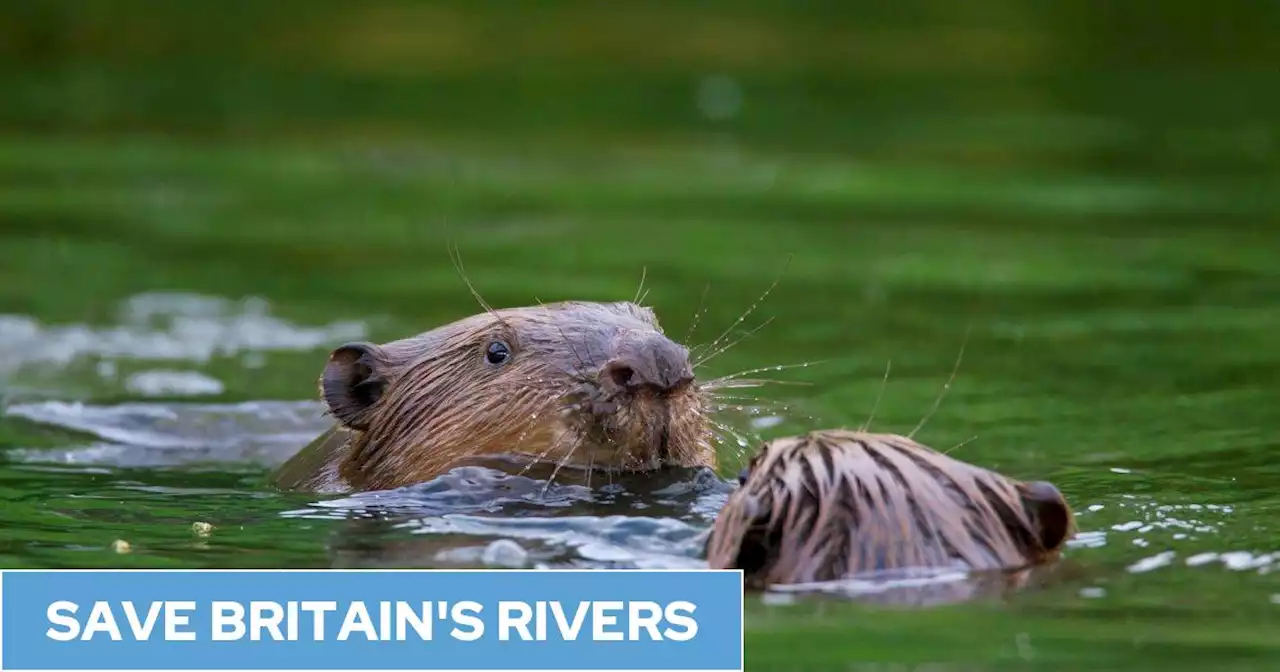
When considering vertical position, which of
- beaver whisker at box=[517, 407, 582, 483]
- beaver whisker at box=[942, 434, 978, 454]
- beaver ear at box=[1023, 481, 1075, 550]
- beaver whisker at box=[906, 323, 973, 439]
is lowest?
beaver ear at box=[1023, 481, 1075, 550]

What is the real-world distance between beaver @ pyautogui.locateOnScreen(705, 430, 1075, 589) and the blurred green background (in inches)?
7.5

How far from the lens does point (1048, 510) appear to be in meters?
5.43

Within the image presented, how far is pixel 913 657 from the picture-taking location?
4633 mm

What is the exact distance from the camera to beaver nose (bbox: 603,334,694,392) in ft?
20.5

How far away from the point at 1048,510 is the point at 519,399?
72.3 inches

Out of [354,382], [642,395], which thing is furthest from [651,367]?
[354,382]

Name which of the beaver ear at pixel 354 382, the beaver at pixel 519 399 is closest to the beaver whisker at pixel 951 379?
the beaver at pixel 519 399

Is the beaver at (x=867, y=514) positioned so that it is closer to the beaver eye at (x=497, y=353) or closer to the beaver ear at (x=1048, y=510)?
the beaver ear at (x=1048, y=510)

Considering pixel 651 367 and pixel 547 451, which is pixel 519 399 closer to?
pixel 547 451

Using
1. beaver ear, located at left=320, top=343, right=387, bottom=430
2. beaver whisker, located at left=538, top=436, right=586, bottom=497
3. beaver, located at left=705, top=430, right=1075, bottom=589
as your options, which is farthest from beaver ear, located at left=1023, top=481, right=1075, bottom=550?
beaver ear, located at left=320, top=343, right=387, bottom=430

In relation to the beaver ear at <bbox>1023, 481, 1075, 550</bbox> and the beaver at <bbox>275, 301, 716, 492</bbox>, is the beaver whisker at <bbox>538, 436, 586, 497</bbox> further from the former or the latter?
the beaver ear at <bbox>1023, 481, 1075, 550</bbox>

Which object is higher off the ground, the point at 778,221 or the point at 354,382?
the point at 778,221

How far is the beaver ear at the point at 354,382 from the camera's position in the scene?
23.5 ft

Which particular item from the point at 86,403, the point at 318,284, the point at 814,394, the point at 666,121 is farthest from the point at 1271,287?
the point at 666,121
